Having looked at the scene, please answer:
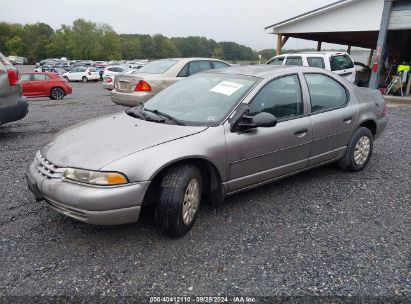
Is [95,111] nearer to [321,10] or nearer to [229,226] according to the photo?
[229,226]

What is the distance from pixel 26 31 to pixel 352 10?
109 m

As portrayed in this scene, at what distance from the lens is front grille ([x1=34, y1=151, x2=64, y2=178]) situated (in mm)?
2653

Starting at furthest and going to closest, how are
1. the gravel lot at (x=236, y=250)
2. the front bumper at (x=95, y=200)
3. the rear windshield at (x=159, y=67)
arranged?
the rear windshield at (x=159, y=67) < the front bumper at (x=95, y=200) < the gravel lot at (x=236, y=250)

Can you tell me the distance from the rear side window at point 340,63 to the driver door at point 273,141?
8.81 m

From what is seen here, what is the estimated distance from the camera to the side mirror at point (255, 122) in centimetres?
312

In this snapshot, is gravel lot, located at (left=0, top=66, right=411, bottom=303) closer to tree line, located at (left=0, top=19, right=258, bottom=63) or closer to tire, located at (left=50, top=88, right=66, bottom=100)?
tire, located at (left=50, top=88, right=66, bottom=100)

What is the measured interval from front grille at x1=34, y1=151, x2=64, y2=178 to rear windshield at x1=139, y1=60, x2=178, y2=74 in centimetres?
531

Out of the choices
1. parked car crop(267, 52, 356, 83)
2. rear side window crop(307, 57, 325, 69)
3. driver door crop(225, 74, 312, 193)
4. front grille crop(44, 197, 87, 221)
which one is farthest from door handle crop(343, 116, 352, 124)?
rear side window crop(307, 57, 325, 69)

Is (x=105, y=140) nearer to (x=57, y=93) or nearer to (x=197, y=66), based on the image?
(x=197, y=66)

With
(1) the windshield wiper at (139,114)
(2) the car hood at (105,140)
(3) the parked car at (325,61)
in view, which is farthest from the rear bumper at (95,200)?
(3) the parked car at (325,61)

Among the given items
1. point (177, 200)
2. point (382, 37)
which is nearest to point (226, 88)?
point (177, 200)

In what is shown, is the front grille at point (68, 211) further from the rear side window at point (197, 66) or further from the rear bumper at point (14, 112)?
the rear side window at point (197, 66)

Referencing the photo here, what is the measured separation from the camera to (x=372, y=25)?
1361 cm

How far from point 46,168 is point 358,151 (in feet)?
12.4
